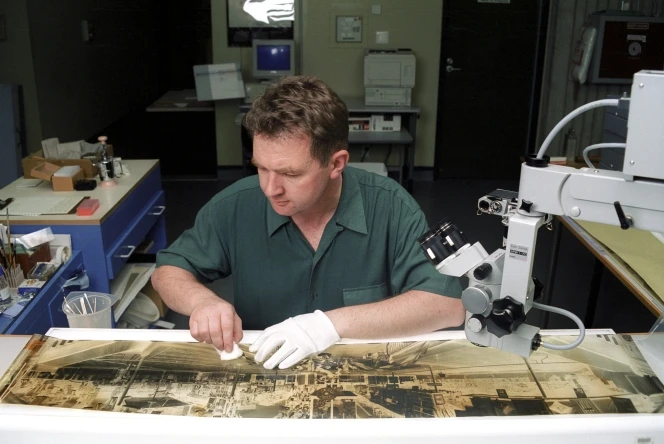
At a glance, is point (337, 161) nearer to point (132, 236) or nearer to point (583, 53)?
point (132, 236)

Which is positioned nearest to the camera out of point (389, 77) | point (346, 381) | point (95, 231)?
point (346, 381)

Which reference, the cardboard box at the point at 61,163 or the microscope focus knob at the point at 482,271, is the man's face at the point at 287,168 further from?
the cardboard box at the point at 61,163

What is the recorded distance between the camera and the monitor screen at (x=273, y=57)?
462 cm

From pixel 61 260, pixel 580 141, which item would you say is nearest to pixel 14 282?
pixel 61 260

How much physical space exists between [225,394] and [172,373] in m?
0.12

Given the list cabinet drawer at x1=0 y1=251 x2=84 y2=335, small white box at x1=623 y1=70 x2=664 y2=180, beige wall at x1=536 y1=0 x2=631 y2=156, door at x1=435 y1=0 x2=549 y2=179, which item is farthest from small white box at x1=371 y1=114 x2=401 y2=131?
small white box at x1=623 y1=70 x2=664 y2=180

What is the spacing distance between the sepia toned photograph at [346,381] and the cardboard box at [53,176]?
1.50m

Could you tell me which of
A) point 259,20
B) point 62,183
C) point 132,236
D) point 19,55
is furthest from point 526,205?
point 19,55

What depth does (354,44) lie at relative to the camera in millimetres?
4875

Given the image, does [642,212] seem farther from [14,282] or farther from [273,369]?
[14,282]

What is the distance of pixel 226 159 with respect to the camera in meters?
5.23

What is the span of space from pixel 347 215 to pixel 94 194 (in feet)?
4.85

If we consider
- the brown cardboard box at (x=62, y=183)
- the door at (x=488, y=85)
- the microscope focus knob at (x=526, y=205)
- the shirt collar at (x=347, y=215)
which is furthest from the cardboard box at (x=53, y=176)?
the door at (x=488, y=85)

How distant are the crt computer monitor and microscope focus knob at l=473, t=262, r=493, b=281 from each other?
13.1 feet
